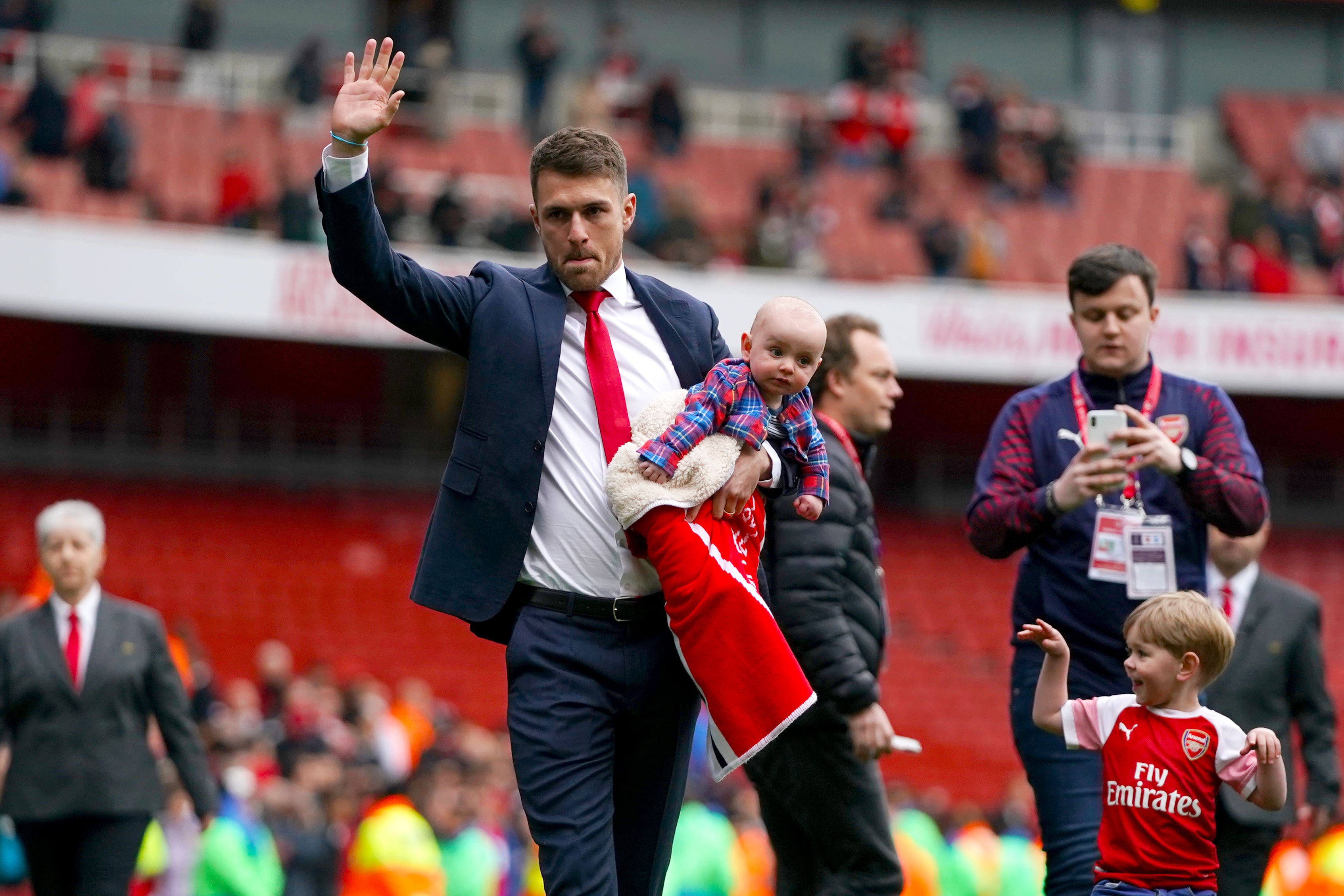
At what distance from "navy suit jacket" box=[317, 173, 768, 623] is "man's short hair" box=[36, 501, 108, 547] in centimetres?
266

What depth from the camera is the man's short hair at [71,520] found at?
6164 mm

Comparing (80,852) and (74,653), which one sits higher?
(74,653)

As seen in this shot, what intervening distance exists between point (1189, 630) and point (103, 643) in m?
3.81

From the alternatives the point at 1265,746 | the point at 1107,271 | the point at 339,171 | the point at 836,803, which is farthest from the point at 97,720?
the point at 1265,746

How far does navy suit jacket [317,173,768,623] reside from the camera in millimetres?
3801

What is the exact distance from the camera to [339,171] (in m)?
3.69

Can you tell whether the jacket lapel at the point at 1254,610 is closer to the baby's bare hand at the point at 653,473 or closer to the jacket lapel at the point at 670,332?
the jacket lapel at the point at 670,332

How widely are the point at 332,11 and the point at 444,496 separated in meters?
21.5

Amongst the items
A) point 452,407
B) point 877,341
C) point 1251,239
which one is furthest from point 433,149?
point 877,341

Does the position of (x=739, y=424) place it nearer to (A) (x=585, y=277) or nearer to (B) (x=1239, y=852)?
(A) (x=585, y=277)

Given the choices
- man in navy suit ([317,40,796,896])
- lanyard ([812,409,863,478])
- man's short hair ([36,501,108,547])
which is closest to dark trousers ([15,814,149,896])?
man's short hair ([36,501,108,547])

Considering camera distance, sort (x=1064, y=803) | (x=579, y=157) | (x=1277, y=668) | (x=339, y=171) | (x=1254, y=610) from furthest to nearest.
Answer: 1. (x=1254, y=610)
2. (x=1277, y=668)
3. (x=1064, y=803)
4. (x=579, y=157)
5. (x=339, y=171)

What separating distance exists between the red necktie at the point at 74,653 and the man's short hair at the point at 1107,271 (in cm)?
358

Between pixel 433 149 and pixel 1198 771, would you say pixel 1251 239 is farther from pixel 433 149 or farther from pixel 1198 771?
pixel 1198 771
